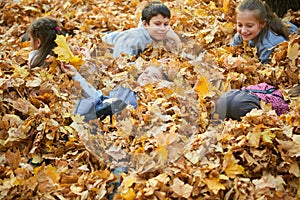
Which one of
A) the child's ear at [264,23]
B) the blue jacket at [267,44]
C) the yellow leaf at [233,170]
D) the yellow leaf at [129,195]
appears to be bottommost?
the yellow leaf at [129,195]

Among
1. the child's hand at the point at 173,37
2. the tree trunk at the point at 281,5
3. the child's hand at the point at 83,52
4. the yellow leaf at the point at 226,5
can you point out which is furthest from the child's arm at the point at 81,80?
the tree trunk at the point at 281,5

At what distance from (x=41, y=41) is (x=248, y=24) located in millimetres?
1729

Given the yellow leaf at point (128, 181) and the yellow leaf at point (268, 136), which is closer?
the yellow leaf at point (128, 181)

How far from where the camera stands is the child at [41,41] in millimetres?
3359

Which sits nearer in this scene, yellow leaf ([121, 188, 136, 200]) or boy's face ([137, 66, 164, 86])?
yellow leaf ([121, 188, 136, 200])

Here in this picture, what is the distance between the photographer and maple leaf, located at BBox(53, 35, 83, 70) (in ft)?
10.8

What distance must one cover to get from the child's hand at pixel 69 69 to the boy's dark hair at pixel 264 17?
1.53 meters

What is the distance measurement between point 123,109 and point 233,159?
3.00 feet

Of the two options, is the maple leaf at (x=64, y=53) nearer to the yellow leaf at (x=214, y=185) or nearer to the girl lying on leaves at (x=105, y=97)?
the girl lying on leaves at (x=105, y=97)

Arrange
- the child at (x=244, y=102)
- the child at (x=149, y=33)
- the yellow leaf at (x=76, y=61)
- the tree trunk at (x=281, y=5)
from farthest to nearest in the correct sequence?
1. the tree trunk at (x=281, y=5)
2. the child at (x=149, y=33)
3. the yellow leaf at (x=76, y=61)
4. the child at (x=244, y=102)

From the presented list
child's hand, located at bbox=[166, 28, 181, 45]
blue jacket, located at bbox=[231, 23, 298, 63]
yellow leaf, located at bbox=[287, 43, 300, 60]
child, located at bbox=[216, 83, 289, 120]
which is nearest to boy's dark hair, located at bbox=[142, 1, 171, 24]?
child's hand, located at bbox=[166, 28, 181, 45]

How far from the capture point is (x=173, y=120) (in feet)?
9.41

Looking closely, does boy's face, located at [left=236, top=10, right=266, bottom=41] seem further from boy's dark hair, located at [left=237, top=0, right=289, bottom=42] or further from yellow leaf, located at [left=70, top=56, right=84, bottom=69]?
yellow leaf, located at [left=70, top=56, right=84, bottom=69]

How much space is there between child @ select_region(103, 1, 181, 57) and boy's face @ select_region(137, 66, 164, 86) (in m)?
0.51
